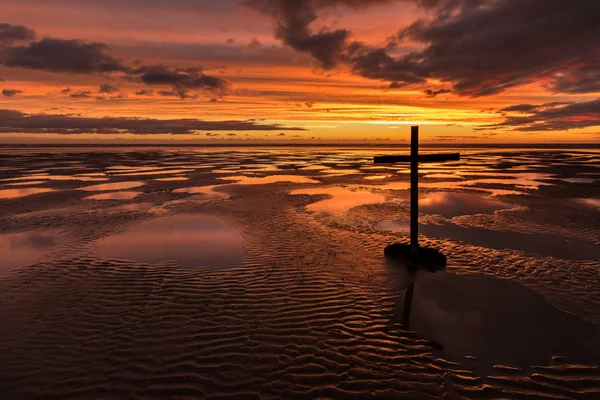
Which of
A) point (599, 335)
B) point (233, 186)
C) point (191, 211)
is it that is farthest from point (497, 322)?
point (233, 186)

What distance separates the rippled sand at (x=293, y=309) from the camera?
5.63 metres

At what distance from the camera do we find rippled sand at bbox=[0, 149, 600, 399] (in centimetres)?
563

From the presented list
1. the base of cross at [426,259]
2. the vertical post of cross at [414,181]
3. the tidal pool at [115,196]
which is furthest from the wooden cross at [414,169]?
the tidal pool at [115,196]

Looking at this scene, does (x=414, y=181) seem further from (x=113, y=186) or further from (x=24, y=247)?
(x=113, y=186)

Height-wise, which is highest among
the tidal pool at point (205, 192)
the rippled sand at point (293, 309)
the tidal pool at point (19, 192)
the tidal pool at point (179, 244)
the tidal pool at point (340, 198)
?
the tidal pool at point (19, 192)

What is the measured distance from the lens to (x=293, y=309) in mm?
7988

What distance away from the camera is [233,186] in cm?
2931

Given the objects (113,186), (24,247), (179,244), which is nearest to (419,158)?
(179,244)

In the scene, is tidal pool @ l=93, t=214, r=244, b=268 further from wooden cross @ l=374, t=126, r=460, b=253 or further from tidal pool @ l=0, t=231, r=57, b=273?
wooden cross @ l=374, t=126, r=460, b=253

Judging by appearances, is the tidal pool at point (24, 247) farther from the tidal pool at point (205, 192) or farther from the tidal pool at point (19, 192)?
the tidal pool at point (19, 192)

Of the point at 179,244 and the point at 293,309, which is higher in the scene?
the point at 179,244

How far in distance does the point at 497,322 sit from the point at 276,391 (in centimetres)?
505

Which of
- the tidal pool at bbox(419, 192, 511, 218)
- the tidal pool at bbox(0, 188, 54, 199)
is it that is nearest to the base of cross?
the tidal pool at bbox(419, 192, 511, 218)

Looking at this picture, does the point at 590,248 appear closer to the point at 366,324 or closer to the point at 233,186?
the point at 366,324
